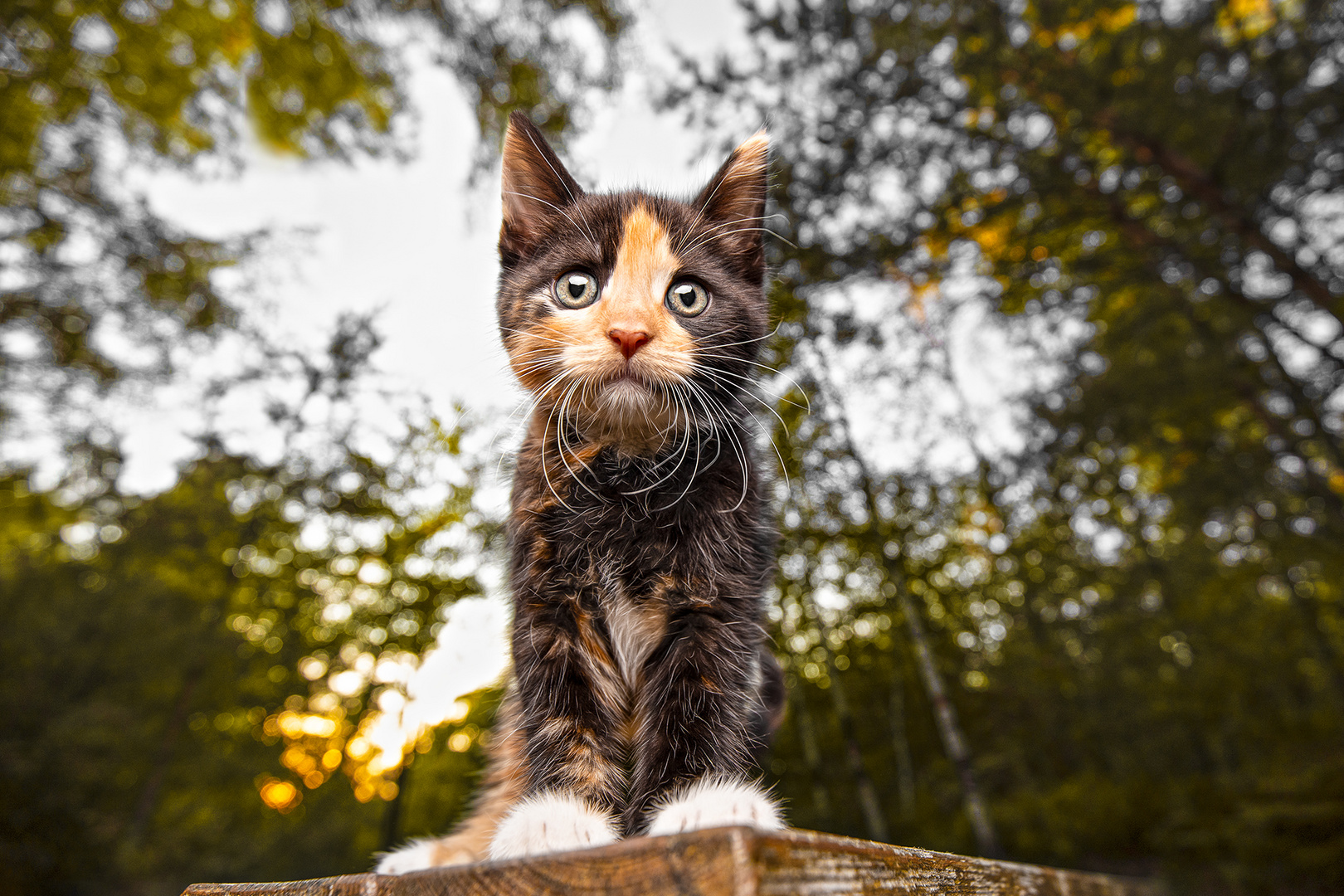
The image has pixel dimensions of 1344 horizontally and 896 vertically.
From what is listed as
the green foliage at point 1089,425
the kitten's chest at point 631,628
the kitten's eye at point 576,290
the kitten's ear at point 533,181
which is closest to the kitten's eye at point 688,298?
the kitten's eye at point 576,290

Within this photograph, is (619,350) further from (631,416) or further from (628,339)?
(631,416)

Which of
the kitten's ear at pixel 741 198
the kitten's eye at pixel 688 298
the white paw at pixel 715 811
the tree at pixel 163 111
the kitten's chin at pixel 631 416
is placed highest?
the tree at pixel 163 111

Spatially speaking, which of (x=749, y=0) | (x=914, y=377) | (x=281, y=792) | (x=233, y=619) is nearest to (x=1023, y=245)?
(x=914, y=377)

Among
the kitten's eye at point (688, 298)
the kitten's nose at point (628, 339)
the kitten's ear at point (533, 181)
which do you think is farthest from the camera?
the kitten's ear at point (533, 181)

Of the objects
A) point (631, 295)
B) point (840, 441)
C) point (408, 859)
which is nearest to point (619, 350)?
point (631, 295)

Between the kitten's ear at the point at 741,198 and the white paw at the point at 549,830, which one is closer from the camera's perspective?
the white paw at the point at 549,830

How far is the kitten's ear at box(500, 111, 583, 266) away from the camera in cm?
173

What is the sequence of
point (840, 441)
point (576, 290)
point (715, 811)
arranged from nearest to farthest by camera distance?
point (715, 811)
point (576, 290)
point (840, 441)

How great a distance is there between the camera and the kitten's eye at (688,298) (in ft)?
4.99

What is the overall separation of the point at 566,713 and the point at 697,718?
29 cm

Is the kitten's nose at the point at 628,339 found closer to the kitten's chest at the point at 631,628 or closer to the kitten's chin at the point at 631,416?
the kitten's chin at the point at 631,416

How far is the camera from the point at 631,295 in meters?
1.43

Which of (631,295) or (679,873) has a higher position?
(631,295)

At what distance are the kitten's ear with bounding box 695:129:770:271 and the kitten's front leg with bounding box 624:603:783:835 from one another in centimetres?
106
